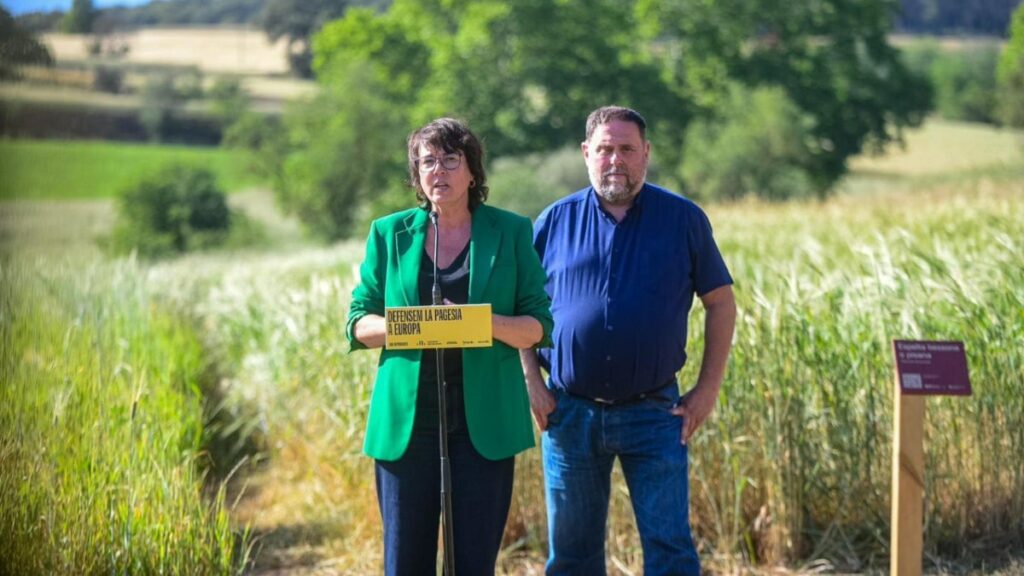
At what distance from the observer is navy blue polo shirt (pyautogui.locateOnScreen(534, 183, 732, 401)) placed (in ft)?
12.2

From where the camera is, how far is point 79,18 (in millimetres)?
2775

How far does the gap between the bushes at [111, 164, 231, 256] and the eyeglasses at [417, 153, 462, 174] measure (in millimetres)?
55817

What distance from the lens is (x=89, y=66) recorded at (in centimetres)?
295

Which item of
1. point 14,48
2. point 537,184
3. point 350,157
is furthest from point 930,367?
point 350,157

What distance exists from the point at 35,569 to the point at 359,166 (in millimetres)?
47809

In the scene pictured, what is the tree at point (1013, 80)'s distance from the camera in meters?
47.8

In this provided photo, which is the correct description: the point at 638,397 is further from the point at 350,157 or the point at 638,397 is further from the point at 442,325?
the point at 350,157

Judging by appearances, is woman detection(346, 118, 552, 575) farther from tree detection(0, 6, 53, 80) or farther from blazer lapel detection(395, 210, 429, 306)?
tree detection(0, 6, 53, 80)

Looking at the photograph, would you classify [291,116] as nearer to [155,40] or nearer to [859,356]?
[155,40]

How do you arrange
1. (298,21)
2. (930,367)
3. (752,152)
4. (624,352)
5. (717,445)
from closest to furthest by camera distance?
(624,352) → (930,367) → (717,445) → (752,152) → (298,21)

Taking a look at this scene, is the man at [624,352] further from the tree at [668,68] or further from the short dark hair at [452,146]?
the tree at [668,68]

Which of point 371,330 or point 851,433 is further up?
point 371,330

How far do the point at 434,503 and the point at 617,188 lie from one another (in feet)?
3.75

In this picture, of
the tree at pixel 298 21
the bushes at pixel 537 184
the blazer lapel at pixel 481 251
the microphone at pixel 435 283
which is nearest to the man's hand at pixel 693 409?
the blazer lapel at pixel 481 251
